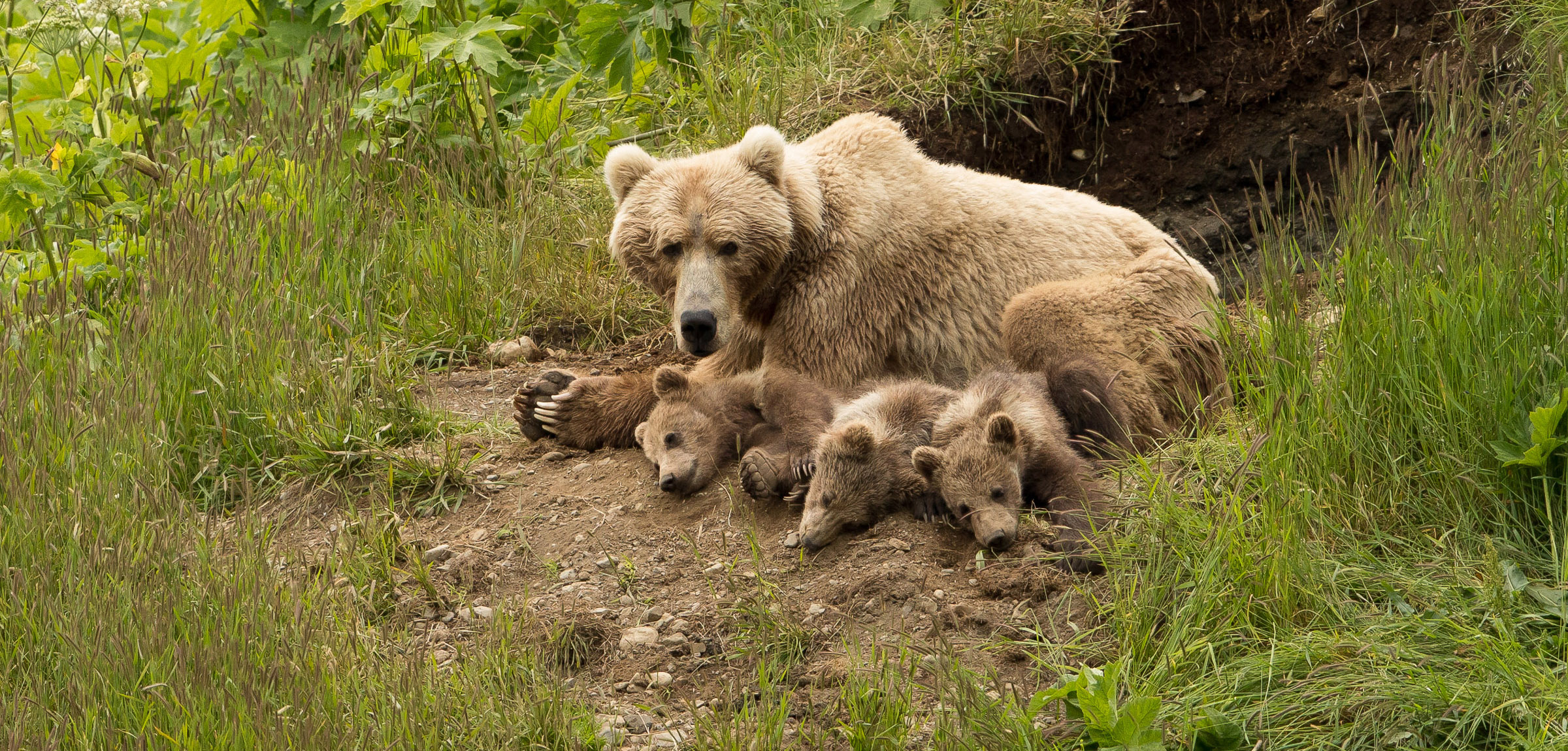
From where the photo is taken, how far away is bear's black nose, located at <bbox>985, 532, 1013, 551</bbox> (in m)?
3.66

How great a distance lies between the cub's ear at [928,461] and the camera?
3.84 meters

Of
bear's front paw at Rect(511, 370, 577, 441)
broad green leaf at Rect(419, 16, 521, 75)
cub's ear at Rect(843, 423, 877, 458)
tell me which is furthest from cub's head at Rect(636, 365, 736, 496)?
broad green leaf at Rect(419, 16, 521, 75)

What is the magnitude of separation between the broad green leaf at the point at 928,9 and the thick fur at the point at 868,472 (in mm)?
3170

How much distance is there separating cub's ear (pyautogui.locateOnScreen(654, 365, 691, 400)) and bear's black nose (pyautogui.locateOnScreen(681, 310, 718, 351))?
16 centimetres

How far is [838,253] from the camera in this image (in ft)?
16.0

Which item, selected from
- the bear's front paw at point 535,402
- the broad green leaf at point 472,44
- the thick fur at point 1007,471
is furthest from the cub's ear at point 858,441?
the broad green leaf at point 472,44

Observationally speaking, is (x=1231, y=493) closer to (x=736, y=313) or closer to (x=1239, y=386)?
(x=1239, y=386)

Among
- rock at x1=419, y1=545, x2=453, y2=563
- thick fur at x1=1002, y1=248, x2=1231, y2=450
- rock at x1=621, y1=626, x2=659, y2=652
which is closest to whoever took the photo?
rock at x1=621, y1=626, x2=659, y2=652

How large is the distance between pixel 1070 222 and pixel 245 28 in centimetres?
449

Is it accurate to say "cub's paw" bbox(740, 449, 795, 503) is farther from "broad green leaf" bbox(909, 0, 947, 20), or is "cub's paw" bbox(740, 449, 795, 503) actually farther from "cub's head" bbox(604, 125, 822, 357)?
"broad green leaf" bbox(909, 0, 947, 20)

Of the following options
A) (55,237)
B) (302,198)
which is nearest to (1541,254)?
(302,198)

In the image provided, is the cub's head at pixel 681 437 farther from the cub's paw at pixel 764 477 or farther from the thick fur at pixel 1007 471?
the thick fur at pixel 1007 471

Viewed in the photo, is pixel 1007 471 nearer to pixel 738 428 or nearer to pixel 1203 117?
pixel 738 428

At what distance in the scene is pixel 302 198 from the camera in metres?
5.27
